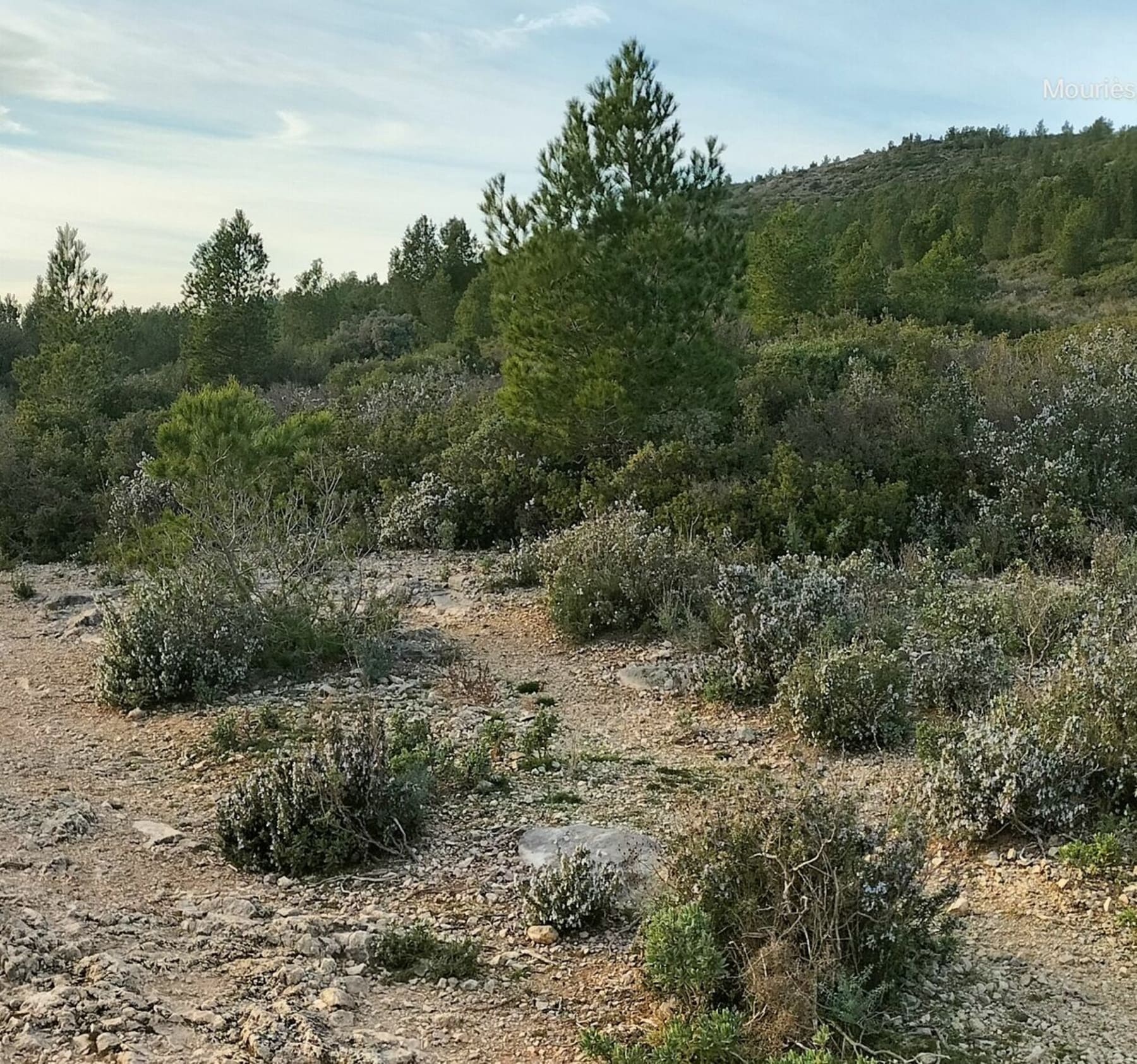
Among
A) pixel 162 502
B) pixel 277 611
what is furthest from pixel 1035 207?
pixel 277 611

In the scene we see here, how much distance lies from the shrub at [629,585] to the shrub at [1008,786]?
3092 millimetres

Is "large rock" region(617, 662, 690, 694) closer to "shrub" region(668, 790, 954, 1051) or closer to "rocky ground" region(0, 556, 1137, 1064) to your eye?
"rocky ground" region(0, 556, 1137, 1064)

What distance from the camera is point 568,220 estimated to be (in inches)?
458

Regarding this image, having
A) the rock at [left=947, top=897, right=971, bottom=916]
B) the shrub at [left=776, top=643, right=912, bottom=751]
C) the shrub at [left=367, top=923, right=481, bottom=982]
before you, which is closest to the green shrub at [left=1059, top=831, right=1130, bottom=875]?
the rock at [left=947, top=897, right=971, bottom=916]

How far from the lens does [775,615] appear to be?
271 inches

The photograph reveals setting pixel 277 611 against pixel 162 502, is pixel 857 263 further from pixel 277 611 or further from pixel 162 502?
pixel 277 611

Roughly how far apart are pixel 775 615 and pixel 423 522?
5.66m

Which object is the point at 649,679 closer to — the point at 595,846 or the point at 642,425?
the point at 595,846

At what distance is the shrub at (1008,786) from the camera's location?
445 centimetres

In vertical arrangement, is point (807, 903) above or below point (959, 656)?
below

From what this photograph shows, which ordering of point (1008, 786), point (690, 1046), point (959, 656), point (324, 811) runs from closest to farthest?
point (690, 1046), point (1008, 786), point (324, 811), point (959, 656)

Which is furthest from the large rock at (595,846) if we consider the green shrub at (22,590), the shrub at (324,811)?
the green shrub at (22,590)

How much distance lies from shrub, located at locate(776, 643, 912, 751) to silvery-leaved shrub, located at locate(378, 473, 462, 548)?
6175mm

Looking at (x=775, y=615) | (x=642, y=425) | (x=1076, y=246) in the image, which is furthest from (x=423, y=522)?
(x=1076, y=246)
